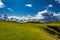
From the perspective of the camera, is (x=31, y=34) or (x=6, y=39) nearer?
(x=6, y=39)

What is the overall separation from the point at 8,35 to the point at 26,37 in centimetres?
499

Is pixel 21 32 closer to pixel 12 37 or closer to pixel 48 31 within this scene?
pixel 12 37

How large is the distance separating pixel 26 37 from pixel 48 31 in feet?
65.4

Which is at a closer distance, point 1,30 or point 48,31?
point 1,30

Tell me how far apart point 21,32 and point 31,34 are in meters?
3.05

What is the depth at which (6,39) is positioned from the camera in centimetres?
4966

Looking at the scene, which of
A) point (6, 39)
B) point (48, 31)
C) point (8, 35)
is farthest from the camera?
point (48, 31)

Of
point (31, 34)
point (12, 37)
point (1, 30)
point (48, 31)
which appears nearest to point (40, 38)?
point (31, 34)

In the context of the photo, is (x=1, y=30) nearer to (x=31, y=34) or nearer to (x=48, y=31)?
(x=31, y=34)

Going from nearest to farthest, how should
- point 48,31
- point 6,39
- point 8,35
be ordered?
point 6,39, point 8,35, point 48,31

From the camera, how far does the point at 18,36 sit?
53562mm

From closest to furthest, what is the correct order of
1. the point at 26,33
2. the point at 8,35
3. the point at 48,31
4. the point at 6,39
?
1. the point at 6,39
2. the point at 8,35
3. the point at 26,33
4. the point at 48,31

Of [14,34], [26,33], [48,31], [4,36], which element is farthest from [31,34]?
[48,31]

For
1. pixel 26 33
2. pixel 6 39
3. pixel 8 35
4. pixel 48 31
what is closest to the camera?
pixel 6 39
